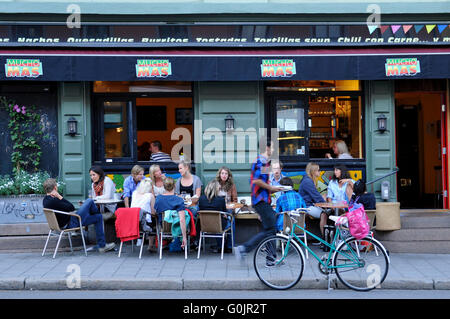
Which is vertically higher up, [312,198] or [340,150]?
[340,150]

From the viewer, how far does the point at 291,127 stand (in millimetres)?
12422

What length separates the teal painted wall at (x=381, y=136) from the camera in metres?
12.1

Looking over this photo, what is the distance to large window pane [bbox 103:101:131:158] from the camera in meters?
12.3

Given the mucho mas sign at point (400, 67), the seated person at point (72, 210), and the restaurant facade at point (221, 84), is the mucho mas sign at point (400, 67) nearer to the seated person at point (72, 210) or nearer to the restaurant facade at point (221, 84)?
the restaurant facade at point (221, 84)

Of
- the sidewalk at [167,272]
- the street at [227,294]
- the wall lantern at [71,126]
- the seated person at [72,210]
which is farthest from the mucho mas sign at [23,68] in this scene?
the street at [227,294]

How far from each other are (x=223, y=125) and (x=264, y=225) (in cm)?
399

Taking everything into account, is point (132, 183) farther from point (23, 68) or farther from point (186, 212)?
point (23, 68)

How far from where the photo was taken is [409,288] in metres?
8.09

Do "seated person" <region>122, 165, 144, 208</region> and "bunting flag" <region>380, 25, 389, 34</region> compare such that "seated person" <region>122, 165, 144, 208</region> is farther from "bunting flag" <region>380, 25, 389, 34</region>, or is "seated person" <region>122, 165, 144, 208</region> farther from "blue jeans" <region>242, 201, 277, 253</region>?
"bunting flag" <region>380, 25, 389, 34</region>

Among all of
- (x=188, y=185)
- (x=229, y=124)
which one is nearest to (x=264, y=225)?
(x=188, y=185)

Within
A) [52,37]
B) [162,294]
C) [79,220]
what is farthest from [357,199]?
[52,37]

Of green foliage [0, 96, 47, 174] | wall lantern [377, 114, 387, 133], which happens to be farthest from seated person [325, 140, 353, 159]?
green foliage [0, 96, 47, 174]

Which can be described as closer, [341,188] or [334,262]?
[334,262]

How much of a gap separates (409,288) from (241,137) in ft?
16.7
